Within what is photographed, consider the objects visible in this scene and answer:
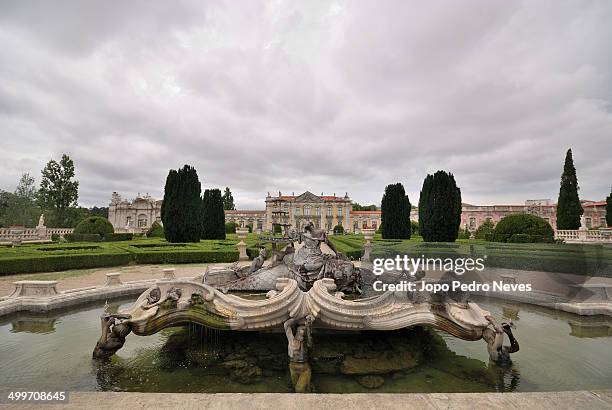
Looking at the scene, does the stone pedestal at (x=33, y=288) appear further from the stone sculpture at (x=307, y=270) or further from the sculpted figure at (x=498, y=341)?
the sculpted figure at (x=498, y=341)

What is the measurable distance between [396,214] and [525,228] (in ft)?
34.0

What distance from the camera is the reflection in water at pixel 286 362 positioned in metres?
2.97

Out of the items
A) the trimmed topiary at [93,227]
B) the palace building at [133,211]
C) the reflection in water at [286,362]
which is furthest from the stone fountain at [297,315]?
the palace building at [133,211]

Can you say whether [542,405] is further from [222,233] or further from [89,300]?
A: [222,233]

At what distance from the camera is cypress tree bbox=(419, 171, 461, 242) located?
23.5 meters

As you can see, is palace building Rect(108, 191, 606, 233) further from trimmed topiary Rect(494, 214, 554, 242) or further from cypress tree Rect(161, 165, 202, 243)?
trimmed topiary Rect(494, 214, 554, 242)

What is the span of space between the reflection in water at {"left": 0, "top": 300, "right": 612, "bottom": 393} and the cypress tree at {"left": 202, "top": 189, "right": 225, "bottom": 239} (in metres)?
28.7

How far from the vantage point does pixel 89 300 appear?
612 cm

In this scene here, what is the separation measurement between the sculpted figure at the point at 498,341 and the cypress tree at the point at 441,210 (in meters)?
21.9

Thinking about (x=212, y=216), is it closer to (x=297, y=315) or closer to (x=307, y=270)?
(x=307, y=270)

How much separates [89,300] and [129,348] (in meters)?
3.17

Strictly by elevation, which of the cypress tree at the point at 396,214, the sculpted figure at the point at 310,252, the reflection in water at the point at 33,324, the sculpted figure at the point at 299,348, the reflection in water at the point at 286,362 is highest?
the cypress tree at the point at 396,214

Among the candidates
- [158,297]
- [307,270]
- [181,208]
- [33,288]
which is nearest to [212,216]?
[181,208]

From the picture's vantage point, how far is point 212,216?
108 ft
